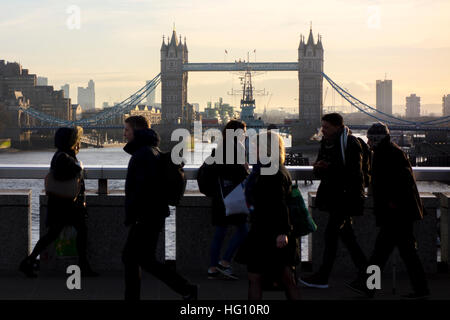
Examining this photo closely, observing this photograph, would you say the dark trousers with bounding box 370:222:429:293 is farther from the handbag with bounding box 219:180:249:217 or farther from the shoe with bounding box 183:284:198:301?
the shoe with bounding box 183:284:198:301

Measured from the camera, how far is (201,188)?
4344 mm

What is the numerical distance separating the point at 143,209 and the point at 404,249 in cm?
155

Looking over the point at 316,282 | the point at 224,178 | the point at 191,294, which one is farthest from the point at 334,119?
the point at 191,294

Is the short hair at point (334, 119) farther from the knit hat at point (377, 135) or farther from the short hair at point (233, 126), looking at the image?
the short hair at point (233, 126)

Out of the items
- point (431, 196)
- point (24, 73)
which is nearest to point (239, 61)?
point (24, 73)

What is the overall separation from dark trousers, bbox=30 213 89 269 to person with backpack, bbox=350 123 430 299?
1.62 m

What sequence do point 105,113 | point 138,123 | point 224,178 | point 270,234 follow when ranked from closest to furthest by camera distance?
point 270,234 → point 138,123 → point 224,178 → point 105,113

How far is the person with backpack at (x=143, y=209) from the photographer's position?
3.66 m

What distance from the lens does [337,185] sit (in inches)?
166

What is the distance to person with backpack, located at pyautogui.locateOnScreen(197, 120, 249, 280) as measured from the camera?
4.30m

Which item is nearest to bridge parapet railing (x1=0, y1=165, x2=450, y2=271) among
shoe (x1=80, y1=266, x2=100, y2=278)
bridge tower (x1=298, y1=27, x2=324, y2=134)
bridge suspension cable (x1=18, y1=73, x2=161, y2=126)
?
shoe (x1=80, y1=266, x2=100, y2=278)

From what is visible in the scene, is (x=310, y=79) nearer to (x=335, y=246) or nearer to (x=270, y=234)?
(x=335, y=246)
